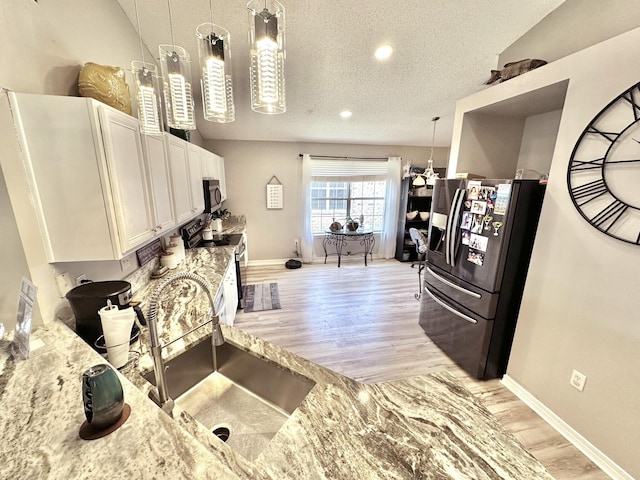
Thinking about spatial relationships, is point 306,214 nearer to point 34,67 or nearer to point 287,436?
point 34,67

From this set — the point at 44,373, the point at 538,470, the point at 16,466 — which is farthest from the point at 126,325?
the point at 538,470

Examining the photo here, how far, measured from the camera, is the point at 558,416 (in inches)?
70.4

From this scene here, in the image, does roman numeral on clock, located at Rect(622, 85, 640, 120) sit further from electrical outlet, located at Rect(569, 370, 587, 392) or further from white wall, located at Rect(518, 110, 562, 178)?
electrical outlet, located at Rect(569, 370, 587, 392)

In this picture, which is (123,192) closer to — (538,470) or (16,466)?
(16,466)

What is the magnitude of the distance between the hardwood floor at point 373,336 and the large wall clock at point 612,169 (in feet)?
4.64

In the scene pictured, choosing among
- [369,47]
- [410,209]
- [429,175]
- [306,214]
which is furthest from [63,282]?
[410,209]

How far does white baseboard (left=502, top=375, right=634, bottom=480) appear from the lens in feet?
4.90

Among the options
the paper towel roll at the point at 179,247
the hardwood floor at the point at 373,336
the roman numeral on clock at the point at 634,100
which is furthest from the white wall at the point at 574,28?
the paper towel roll at the point at 179,247

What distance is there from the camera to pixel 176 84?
3.66 feet

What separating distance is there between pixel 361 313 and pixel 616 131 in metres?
2.73

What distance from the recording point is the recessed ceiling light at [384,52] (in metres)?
2.48

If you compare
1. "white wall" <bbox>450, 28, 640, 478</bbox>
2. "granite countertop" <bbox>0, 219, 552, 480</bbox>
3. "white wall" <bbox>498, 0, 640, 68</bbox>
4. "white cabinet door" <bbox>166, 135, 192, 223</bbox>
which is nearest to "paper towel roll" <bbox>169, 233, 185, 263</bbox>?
"white cabinet door" <bbox>166, 135, 192, 223</bbox>

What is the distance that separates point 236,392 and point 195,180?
2.22 metres

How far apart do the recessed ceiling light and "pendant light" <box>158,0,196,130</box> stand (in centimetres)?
210
